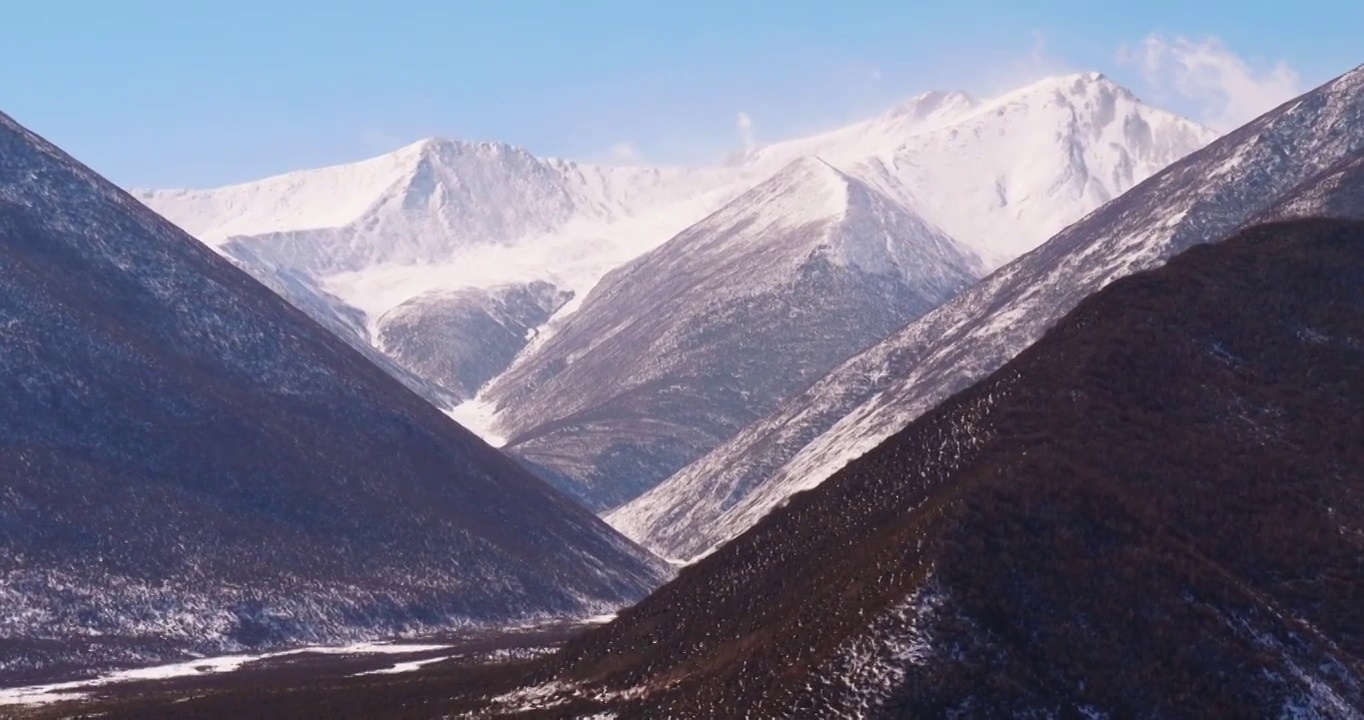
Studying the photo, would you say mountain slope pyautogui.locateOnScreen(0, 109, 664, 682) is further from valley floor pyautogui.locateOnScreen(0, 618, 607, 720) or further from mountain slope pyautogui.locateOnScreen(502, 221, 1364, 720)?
mountain slope pyautogui.locateOnScreen(502, 221, 1364, 720)

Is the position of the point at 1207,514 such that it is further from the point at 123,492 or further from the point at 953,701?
the point at 123,492

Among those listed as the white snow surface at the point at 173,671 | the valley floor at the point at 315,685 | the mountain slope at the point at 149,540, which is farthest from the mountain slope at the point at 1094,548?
the mountain slope at the point at 149,540

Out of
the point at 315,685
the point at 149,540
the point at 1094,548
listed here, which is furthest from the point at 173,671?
the point at 1094,548

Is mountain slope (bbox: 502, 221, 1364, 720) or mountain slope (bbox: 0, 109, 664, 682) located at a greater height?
mountain slope (bbox: 0, 109, 664, 682)

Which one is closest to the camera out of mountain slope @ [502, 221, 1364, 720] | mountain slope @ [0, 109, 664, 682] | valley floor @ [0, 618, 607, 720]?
mountain slope @ [502, 221, 1364, 720]

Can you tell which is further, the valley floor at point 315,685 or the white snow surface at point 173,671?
the white snow surface at point 173,671

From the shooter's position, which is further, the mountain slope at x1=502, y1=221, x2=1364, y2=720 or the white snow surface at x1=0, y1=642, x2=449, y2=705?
the white snow surface at x1=0, y1=642, x2=449, y2=705

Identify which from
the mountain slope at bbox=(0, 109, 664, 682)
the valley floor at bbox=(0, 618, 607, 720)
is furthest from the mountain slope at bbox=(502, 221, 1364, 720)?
the mountain slope at bbox=(0, 109, 664, 682)

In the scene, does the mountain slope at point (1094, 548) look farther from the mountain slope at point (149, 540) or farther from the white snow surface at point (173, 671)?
the mountain slope at point (149, 540)

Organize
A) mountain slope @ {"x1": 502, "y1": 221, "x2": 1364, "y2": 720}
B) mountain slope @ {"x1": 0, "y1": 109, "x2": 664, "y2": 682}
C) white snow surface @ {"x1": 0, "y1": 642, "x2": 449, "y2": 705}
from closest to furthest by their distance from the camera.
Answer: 1. mountain slope @ {"x1": 502, "y1": 221, "x2": 1364, "y2": 720}
2. white snow surface @ {"x1": 0, "y1": 642, "x2": 449, "y2": 705}
3. mountain slope @ {"x1": 0, "y1": 109, "x2": 664, "y2": 682}
